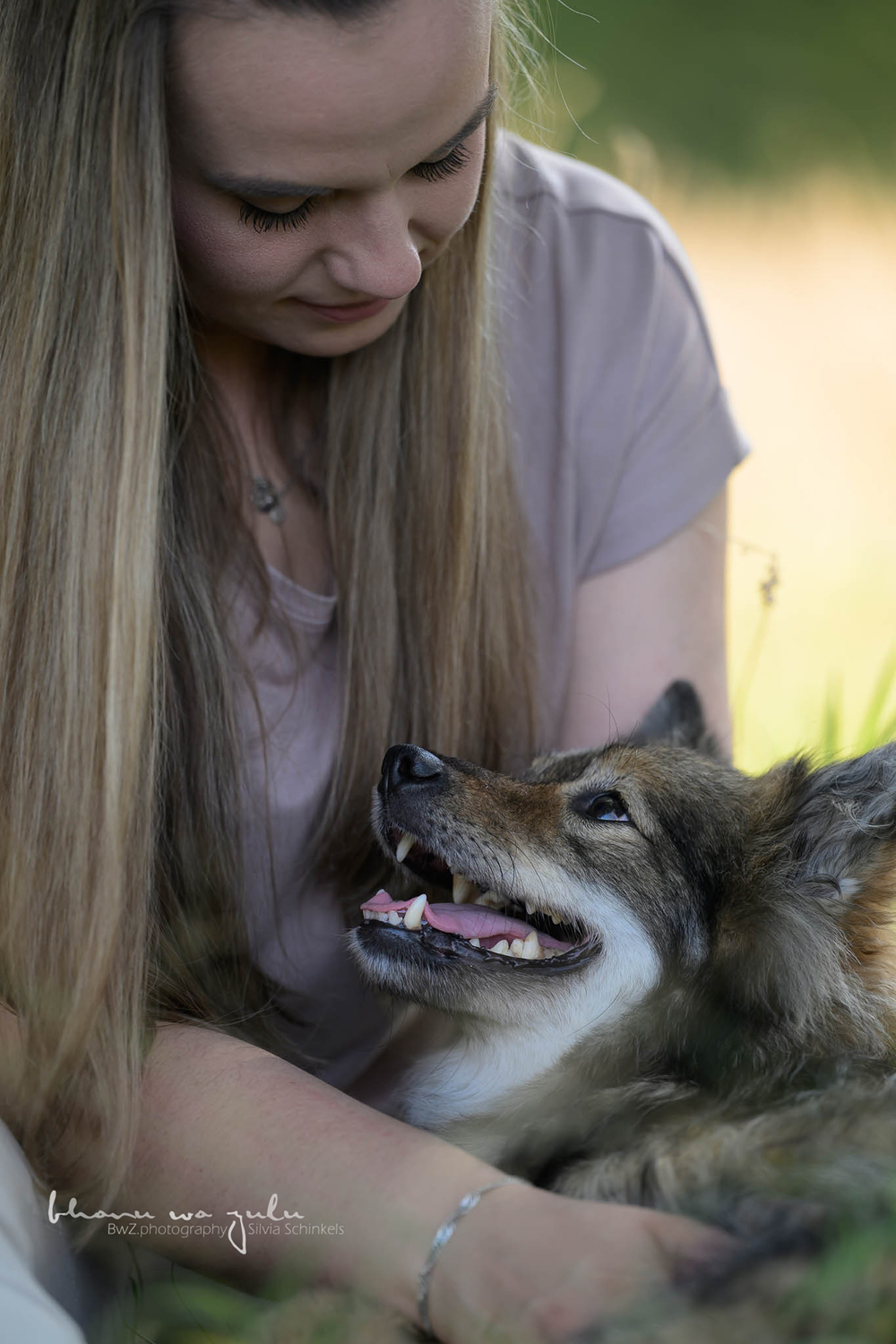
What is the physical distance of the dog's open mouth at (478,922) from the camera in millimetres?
1791

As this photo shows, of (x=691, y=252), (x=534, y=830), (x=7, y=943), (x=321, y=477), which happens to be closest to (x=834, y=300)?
(x=691, y=252)

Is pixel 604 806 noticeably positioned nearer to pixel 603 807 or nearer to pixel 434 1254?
pixel 603 807

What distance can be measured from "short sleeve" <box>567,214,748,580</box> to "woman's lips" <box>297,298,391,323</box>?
644 millimetres

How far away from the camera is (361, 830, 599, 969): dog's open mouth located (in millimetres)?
1791

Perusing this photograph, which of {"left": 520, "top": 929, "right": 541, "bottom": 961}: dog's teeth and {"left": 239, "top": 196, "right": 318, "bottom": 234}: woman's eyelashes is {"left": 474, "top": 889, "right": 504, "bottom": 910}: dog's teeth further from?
{"left": 239, "top": 196, "right": 318, "bottom": 234}: woman's eyelashes

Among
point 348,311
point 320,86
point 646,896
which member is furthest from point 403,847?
point 320,86

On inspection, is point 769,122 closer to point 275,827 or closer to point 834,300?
point 834,300

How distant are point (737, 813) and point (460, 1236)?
833mm

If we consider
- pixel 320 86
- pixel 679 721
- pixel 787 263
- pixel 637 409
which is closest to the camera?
pixel 320 86

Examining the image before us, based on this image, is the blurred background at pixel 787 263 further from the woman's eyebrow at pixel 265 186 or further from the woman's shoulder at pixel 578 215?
the woman's eyebrow at pixel 265 186

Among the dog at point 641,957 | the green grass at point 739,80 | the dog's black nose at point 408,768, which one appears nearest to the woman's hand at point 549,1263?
the dog at point 641,957

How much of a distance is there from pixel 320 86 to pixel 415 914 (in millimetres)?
1182

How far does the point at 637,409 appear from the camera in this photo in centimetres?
234

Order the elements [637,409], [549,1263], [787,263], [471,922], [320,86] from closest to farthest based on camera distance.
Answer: [549,1263], [320,86], [471,922], [637,409], [787,263]
